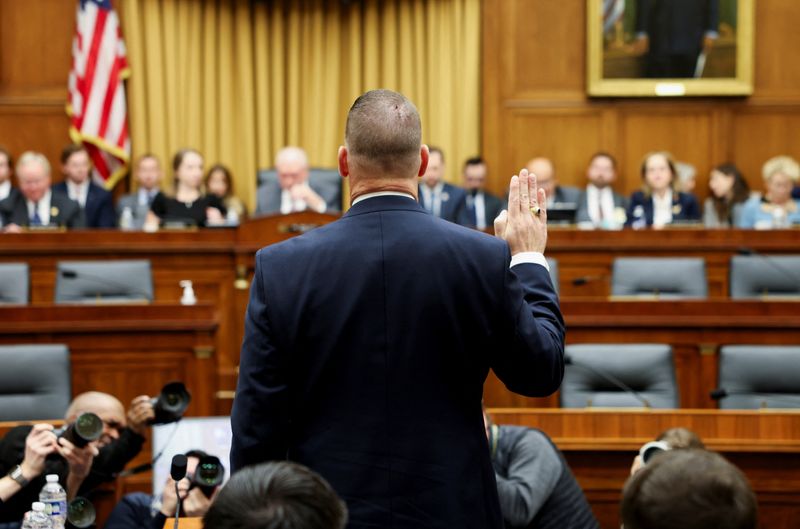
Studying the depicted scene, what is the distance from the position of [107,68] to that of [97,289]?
11.8 feet

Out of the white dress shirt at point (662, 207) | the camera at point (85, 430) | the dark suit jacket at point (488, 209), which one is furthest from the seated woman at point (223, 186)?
the camera at point (85, 430)

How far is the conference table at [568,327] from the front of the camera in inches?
179

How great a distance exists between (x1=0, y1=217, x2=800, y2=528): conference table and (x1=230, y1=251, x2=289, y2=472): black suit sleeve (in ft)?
8.06

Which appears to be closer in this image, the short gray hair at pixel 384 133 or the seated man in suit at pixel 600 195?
the short gray hair at pixel 384 133

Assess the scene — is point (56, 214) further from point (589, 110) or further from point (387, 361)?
point (387, 361)

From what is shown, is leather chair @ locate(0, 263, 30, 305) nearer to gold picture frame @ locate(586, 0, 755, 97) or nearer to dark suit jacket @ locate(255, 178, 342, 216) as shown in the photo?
dark suit jacket @ locate(255, 178, 342, 216)

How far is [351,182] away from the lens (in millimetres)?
2420

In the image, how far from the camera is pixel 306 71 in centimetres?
1022

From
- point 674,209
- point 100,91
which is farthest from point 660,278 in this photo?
point 100,91

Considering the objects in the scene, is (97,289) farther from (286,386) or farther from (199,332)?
(286,386)

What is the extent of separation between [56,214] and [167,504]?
5247 mm

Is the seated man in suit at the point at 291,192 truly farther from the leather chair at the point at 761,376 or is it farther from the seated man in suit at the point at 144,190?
the leather chair at the point at 761,376

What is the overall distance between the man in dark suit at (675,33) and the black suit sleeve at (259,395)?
27.1 ft

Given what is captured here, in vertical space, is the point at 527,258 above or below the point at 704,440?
above
